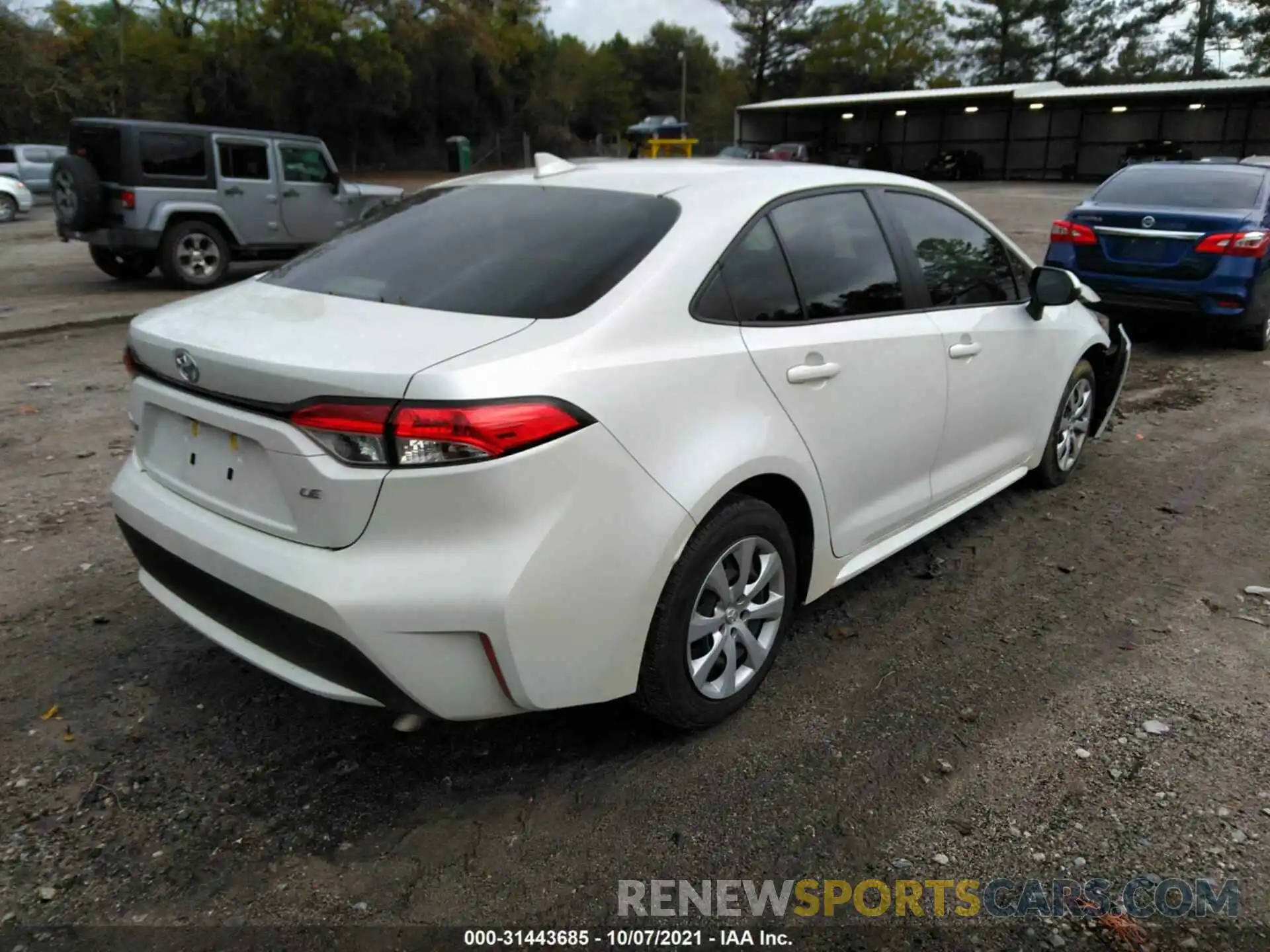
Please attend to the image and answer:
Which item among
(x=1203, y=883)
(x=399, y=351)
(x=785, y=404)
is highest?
(x=399, y=351)

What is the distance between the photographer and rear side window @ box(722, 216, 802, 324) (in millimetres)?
2920

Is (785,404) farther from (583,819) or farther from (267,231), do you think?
(267,231)

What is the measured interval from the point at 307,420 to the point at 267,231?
10.8m

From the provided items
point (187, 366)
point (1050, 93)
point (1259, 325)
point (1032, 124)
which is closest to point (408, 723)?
point (187, 366)

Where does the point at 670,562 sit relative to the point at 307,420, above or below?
below

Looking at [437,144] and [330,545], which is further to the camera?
[437,144]

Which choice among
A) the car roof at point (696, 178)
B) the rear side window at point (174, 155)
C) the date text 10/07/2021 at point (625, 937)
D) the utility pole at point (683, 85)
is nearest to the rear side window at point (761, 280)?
the car roof at point (696, 178)

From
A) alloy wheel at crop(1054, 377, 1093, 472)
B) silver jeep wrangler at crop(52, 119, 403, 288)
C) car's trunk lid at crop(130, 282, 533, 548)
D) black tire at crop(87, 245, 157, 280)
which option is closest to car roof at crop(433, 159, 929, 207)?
car's trunk lid at crop(130, 282, 533, 548)

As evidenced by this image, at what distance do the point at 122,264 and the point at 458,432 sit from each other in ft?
38.8

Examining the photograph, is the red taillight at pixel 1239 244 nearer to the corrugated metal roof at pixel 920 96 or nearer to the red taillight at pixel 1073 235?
the red taillight at pixel 1073 235

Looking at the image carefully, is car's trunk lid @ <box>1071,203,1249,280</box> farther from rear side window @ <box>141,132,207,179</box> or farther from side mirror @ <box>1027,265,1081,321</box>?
rear side window @ <box>141,132,207,179</box>

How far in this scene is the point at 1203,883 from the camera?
2424 mm

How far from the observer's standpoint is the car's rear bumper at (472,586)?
2.26 meters

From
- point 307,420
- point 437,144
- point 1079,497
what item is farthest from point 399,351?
point 437,144
